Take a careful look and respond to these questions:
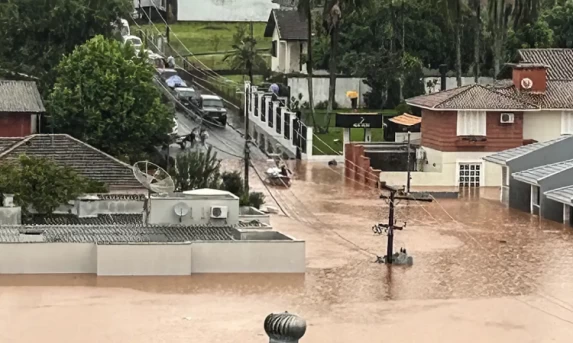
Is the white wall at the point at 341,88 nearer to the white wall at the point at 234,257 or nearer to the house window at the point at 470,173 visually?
the house window at the point at 470,173

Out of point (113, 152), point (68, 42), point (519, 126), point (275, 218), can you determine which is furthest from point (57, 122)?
point (519, 126)

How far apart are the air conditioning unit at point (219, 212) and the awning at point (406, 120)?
21.2 metres

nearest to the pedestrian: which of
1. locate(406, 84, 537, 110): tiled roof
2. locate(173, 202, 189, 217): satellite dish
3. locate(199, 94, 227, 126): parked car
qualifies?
locate(199, 94, 227, 126): parked car

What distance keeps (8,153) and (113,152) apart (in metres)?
8.38

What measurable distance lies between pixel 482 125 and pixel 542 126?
2.56 m

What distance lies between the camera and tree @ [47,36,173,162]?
55.8m

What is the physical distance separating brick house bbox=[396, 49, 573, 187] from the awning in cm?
221

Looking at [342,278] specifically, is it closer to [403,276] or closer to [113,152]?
[403,276]

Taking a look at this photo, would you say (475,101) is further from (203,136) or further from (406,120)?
(203,136)

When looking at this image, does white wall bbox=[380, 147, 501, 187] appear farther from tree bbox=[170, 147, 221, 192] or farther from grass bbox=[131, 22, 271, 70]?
grass bbox=[131, 22, 271, 70]

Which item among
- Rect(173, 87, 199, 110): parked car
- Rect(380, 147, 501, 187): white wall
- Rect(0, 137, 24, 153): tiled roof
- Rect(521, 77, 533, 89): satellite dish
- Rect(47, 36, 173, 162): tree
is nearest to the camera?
Rect(0, 137, 24, 153): tiled roof

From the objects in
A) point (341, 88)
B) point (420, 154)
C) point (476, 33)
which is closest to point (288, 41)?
point (341, 88)

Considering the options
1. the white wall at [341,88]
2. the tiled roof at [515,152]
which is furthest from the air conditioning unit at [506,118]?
the white wall at [341,88]

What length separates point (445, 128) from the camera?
5781cm
